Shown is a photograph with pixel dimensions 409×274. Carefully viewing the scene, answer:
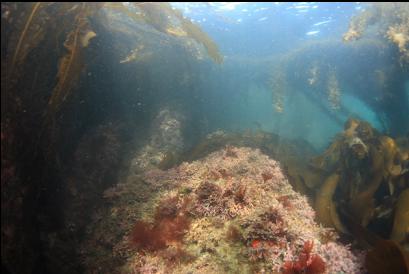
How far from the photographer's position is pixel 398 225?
428 cm

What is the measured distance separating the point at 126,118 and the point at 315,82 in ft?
34.5

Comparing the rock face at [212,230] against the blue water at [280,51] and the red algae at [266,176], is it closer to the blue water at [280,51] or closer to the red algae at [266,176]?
the red algae at [266,176]

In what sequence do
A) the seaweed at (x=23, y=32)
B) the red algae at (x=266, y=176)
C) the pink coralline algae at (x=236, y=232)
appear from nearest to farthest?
1. the seaweed at (x=23, y=32)
2. the pink coralline algae at (x=236, y=232)
3. the red algae at (x=266, y=176)

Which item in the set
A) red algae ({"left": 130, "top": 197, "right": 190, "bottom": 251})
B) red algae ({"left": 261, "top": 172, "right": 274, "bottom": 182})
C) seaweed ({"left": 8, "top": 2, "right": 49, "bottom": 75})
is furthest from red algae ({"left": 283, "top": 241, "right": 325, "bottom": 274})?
seaweed ({"left": 8, "top": 2, "right": 49, "bottom": 75})

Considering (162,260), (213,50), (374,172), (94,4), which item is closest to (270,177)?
(374,172)

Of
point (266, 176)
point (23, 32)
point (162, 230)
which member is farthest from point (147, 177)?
point (23, 32)

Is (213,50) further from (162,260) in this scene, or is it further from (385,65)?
(385,65)

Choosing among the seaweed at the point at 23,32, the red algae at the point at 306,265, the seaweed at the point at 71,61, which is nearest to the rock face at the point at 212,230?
the red algae at the point at 306,265

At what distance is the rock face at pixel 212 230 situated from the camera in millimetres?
3355

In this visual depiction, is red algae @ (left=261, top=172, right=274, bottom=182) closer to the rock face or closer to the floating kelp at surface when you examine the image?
the rock face

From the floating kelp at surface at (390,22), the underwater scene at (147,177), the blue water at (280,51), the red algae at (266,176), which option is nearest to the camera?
the underwater scene at (147,177)

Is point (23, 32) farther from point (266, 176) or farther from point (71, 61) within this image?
point (266, 176)

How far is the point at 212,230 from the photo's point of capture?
379 cm

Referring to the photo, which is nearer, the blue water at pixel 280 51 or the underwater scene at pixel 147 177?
the underwater scene at pixel 147 177
